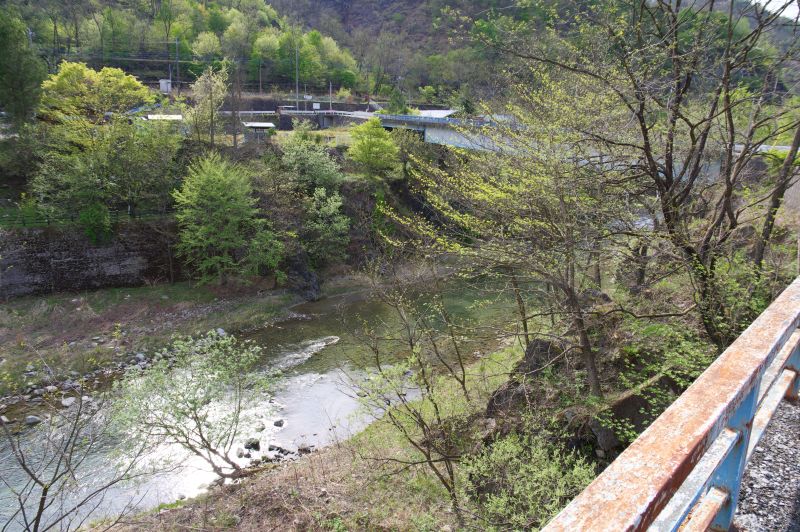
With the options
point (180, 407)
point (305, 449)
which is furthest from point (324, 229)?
Result: point (180, 407)

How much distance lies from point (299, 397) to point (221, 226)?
10863mm

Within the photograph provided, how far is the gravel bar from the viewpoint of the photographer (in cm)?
208

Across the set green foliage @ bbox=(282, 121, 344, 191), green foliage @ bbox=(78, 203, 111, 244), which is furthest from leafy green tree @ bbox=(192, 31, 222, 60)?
green foliage @ bbox=(78, 203, 111, 244)

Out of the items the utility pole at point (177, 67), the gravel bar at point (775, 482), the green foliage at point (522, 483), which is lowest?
the green foliage at point (522, 483)

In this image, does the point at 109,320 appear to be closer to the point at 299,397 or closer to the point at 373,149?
the point at 299,397

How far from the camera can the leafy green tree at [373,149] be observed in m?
28.3

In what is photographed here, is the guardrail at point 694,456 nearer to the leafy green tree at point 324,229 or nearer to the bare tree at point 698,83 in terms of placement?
the bare tree at point 698,83

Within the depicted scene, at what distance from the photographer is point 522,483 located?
21.9ft

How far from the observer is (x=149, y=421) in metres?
11.1

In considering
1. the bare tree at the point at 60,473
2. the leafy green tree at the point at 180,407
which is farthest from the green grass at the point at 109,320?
the leafy green tree at the point at 180,407

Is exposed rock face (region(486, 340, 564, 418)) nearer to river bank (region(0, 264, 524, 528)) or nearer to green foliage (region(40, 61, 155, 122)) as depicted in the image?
river bank (region(0, 264, 524, 528))

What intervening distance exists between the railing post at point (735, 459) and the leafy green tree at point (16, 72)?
30.8 meters

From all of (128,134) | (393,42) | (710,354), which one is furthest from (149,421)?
(393,42)

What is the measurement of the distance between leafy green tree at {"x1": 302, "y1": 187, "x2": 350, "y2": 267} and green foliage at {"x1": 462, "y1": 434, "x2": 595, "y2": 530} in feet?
58.4
